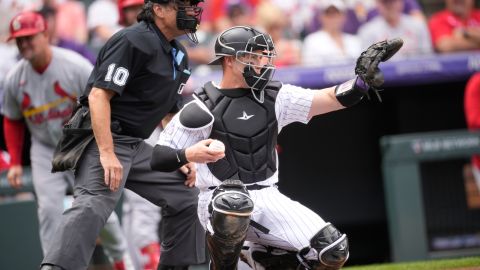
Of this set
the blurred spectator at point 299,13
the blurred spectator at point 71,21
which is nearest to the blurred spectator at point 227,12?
the blurred spectator at point 299,13

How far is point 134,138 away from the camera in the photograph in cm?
489

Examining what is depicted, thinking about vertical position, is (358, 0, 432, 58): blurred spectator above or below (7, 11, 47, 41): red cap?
below

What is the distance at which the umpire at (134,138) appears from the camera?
14.7ft

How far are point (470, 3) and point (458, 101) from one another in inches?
36.9

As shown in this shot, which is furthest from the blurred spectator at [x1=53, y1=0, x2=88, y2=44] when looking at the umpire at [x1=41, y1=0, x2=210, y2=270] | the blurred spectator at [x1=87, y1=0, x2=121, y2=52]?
the umpire at [x1=41, y1=0, x2=210, y2=270]

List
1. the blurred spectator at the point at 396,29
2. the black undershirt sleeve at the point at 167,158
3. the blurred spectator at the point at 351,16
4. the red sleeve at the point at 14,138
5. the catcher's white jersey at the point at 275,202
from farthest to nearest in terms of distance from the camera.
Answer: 1. the blurred spectator at the point at 351,16
2. the blurred spectator at the point at 396,29
3. the red sleeve at the point at 14,138
4. the catcher's white jersey at the point at 275,202
5. the black undershirt sleeve at the point at 167,158

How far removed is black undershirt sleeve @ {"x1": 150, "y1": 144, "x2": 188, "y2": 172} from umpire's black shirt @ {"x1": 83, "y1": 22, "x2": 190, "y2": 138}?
14.8 inches

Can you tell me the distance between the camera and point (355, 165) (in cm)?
901

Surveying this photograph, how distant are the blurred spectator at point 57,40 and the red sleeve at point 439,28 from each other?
3214 mm

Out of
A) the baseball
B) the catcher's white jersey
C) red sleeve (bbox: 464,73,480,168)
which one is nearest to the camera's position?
the baseball

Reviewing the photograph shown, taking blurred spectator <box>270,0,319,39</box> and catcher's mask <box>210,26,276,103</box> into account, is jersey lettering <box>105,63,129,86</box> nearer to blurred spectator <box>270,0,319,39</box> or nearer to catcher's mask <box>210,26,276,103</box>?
catcher's mask <box>210,26,276,103</box>

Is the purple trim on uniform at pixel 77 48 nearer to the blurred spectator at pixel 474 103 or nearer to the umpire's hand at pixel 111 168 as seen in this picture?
the umpire's hand at pixel 111 168

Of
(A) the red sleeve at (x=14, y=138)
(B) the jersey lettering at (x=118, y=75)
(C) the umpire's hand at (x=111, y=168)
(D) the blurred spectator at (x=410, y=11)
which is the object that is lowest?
(D) the blurred spectator at (x=410, y=11)

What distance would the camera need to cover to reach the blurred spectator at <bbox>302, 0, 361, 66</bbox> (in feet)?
27.3
